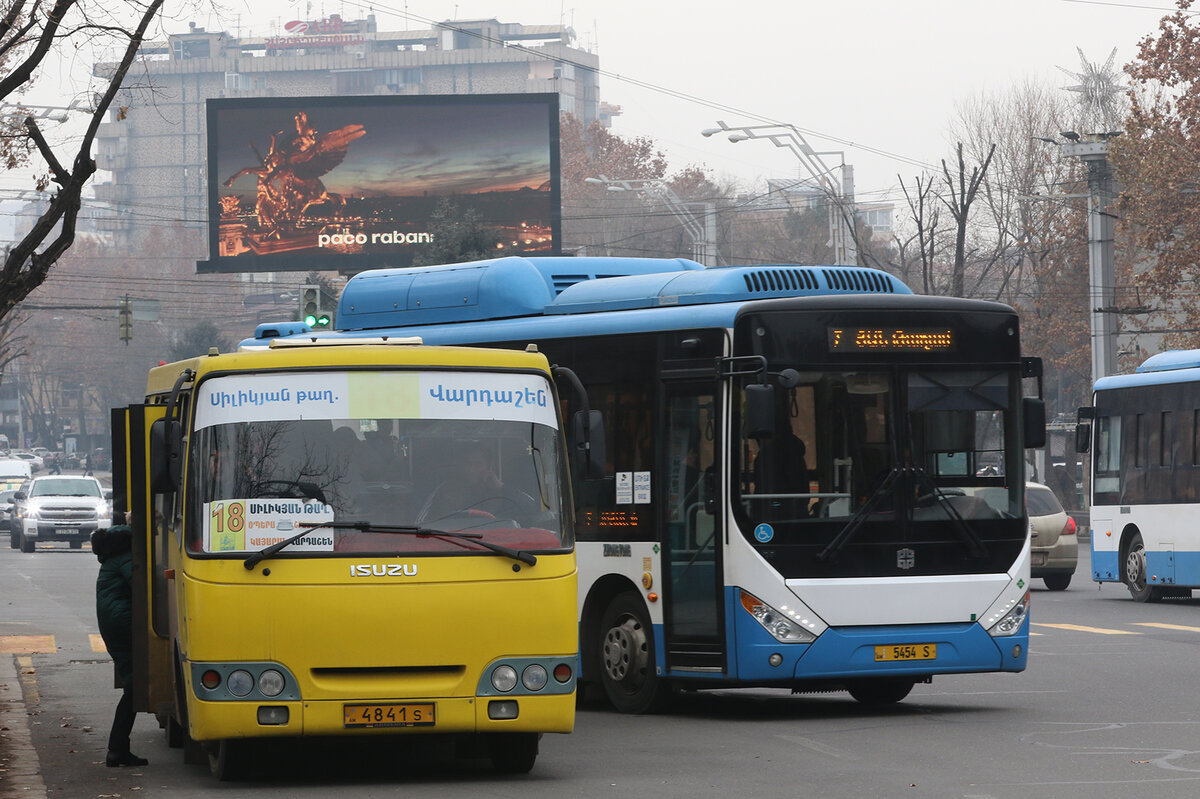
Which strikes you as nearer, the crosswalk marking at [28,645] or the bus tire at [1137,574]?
the crosswalk marking at [28,645]

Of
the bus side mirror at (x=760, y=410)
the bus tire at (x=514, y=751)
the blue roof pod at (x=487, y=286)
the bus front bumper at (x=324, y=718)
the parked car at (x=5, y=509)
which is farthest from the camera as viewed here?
the parked car at (x=5, y=509)

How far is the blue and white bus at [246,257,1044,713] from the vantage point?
500 inches

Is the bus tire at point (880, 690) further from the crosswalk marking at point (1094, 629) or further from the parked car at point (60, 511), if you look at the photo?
the parked car at point (60, 511)

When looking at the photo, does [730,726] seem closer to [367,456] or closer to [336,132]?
[367,456]

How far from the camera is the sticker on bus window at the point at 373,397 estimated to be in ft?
33.6

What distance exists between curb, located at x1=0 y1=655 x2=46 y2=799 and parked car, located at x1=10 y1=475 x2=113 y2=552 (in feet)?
96.2

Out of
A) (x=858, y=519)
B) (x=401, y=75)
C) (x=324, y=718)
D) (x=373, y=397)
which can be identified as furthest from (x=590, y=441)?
(x=401, y=75)

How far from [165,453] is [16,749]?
2.67 metres

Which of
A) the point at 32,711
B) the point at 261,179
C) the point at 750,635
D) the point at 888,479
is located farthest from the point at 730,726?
the point at 261,179

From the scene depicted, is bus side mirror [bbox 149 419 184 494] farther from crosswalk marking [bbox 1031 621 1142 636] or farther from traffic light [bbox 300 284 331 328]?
traffic light [bbox 300 284 331 328]

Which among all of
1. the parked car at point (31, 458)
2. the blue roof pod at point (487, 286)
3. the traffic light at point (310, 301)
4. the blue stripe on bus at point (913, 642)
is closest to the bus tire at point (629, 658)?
the blue stripe on bus at point (913, 642)

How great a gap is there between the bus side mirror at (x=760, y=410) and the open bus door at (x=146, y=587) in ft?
11.7

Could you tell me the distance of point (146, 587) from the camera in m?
11.4

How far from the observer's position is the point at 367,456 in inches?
400
